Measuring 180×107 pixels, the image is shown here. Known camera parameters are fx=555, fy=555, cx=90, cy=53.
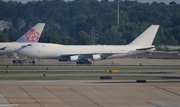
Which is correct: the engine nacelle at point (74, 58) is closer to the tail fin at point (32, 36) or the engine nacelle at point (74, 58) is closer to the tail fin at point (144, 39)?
the tail fin at point (144, 39)

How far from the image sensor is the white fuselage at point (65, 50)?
96938 millimetres

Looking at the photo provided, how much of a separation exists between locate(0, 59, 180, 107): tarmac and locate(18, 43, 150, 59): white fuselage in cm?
3599

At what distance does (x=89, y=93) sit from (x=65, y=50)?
47786 mm

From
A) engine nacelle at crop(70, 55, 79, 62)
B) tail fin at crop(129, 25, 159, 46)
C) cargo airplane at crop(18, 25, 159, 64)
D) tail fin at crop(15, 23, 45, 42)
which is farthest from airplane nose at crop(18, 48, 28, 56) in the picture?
tail fin at crop(129, 25, 159, 46)

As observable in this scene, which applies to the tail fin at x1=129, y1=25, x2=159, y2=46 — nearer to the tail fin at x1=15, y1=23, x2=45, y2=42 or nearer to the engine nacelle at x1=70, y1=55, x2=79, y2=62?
the engine nacelle at x1=70, y1=55, x2=79, y2=62

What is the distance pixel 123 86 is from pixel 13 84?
→ 1137cm

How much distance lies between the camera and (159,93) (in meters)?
51.8

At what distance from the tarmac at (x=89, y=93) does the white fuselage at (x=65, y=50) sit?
1417 inches

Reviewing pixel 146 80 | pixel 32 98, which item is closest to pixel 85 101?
pixel 32 98

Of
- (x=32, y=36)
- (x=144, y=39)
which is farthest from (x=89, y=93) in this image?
(x=32, y=36)

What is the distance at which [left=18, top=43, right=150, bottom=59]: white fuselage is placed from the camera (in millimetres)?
96938

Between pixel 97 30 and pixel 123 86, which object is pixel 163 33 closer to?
pixel 97 30

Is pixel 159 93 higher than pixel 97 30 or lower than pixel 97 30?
lower

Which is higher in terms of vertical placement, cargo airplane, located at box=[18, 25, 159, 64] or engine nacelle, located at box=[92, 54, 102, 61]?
cargo airplane, located at box=[18, 25, 159, 64]
